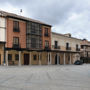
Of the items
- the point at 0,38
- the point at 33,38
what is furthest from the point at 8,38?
the point at 33,38

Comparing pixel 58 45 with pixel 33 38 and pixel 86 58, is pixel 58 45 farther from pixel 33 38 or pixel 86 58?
pixel 86 58

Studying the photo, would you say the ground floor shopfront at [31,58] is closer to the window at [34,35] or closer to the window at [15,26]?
the window at [34,35]

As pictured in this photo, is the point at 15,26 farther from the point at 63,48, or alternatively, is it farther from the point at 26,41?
the point at 63,48

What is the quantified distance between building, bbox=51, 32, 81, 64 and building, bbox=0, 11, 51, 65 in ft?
8.35

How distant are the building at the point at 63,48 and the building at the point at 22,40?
255cm

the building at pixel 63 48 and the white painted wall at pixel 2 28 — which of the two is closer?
the white painted wall at pixel 2 28

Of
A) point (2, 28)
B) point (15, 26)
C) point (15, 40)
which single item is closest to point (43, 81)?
point (15, 40)

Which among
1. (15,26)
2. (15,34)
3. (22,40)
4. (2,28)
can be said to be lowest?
(22,40)

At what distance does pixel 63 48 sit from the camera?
37.2m

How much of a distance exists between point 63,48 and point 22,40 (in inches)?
552

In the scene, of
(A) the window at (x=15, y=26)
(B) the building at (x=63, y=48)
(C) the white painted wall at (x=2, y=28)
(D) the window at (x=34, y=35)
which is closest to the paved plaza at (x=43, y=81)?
(C) the white painted wall at (x=2, y=28)

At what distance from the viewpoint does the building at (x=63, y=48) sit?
34.4 m

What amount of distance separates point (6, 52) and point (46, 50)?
9242 mm

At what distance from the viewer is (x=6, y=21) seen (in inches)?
995
